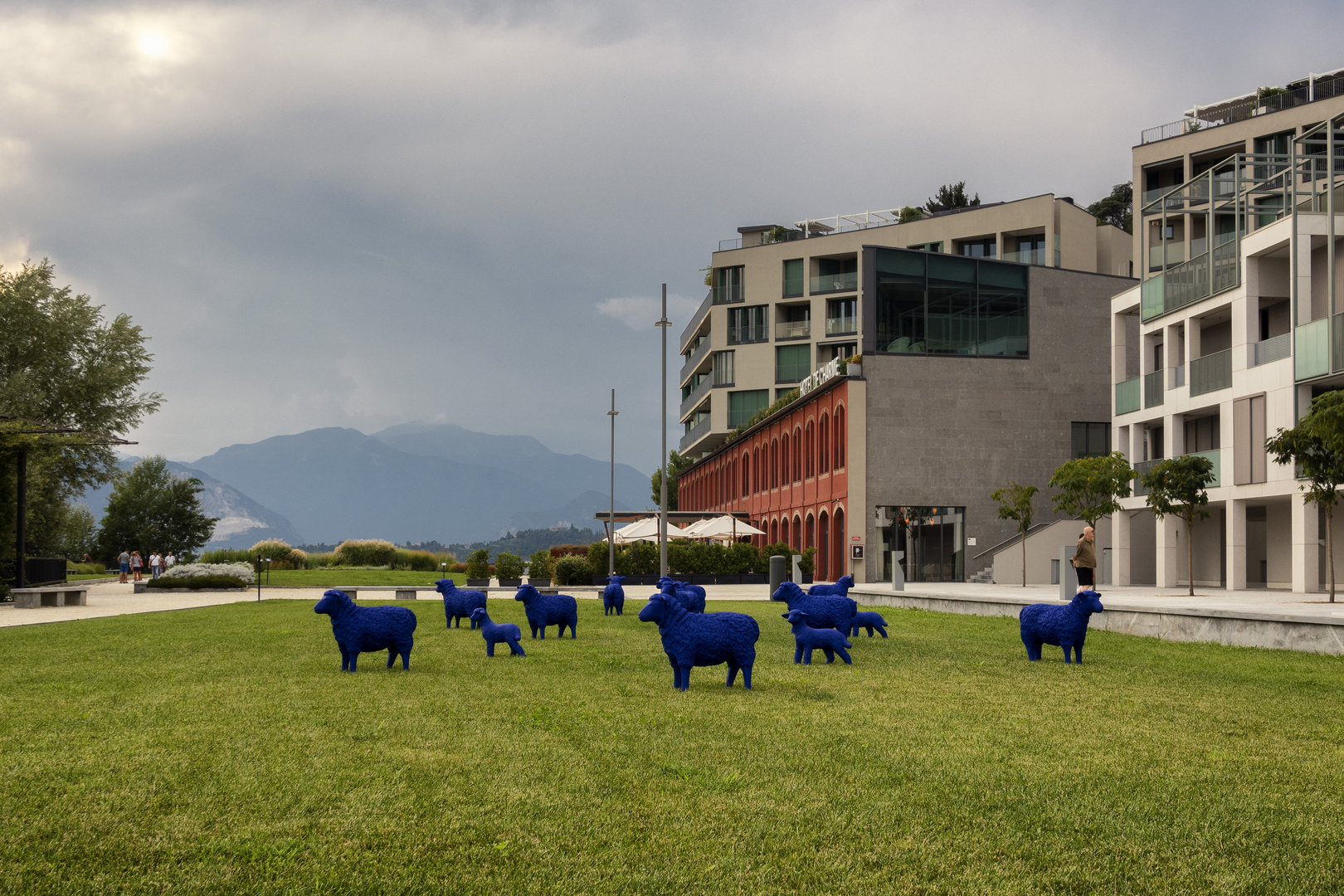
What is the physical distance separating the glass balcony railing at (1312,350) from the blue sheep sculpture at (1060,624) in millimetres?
18416

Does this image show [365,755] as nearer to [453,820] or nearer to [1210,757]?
[453,820]

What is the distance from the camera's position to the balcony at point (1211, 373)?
111 feet

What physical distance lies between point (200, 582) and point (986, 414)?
111 feet

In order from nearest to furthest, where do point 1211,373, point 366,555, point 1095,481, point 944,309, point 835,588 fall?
point 835,588 < point 1211,373 < point 1095,481 < point 944,309 < point 366,555

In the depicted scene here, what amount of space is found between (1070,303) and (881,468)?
1268 centimetres

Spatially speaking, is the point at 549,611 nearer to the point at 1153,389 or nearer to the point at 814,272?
the point at 1153,389

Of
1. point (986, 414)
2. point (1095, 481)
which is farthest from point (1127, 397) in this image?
point (986, 414)

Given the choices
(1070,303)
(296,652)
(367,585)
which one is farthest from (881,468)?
(296,652)

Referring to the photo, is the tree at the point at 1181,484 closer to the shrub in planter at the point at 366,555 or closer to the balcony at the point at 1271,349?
the balcony at the point at 1271,349

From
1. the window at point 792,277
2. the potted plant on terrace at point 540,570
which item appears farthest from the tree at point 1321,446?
the window at point 792,277

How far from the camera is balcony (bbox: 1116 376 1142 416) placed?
40000mm

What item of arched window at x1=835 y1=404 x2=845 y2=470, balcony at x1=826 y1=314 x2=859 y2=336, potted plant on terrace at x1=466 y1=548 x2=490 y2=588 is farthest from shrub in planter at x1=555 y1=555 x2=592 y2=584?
balcony at x1=826 y1=314 x2=859 y2=336

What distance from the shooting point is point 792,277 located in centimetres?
7538

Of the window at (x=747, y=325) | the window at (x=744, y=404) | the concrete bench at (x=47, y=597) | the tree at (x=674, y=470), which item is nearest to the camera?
the concrete bench at (x=47, y=597)
